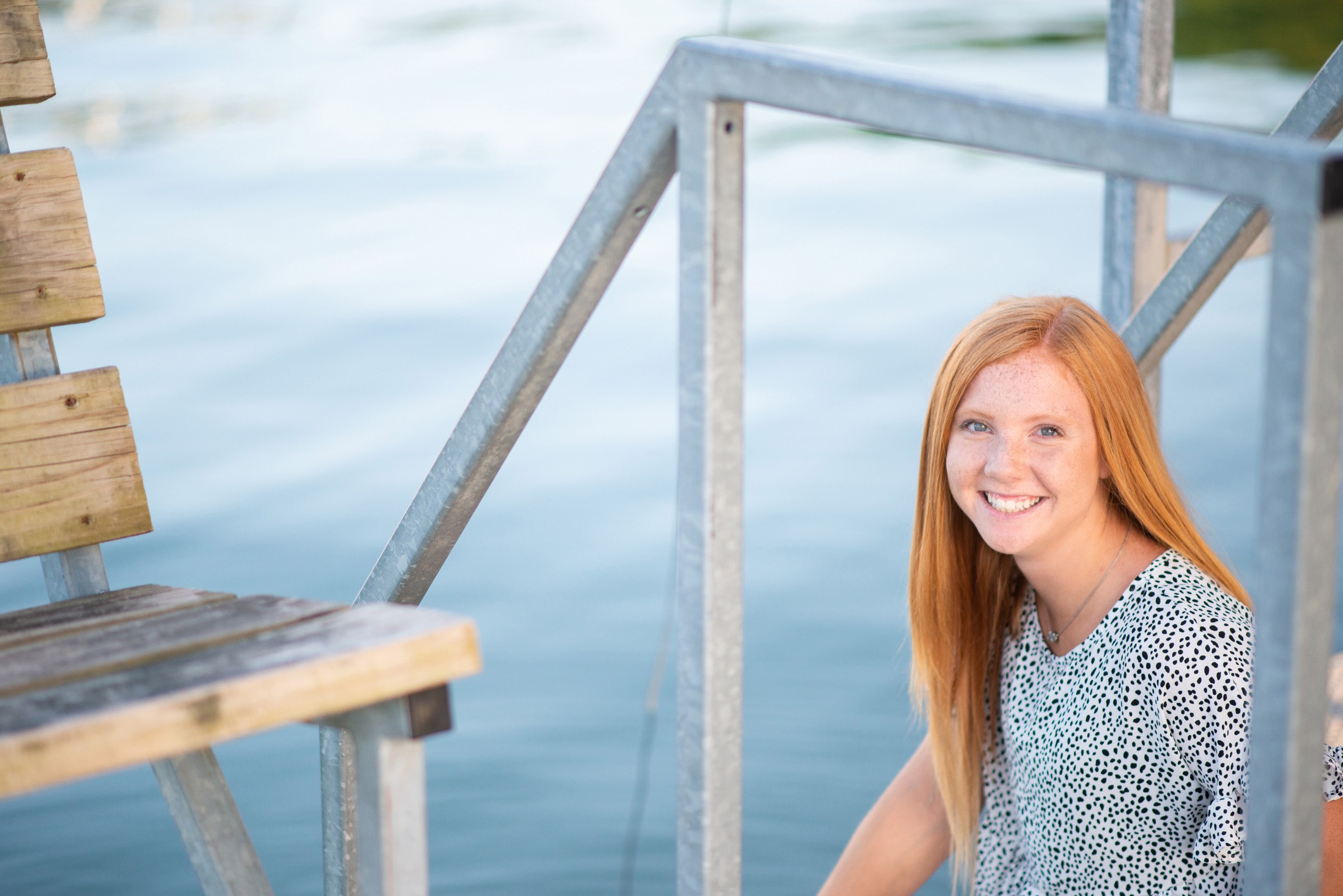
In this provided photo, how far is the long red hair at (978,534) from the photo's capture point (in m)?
1.39

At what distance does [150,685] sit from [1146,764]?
91cm

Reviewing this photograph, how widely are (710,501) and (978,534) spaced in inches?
32.2

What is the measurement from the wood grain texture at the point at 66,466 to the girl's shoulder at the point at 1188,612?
0.85 metres

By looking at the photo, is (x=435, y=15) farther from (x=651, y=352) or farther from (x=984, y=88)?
(x=984, y=88)

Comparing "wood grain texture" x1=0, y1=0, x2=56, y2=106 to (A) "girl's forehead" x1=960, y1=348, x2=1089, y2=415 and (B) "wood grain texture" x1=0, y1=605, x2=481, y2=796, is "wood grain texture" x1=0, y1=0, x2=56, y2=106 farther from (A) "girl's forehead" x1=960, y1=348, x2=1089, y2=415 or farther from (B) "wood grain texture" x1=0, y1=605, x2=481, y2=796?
(A) "girl's forehead" x1=960, y1=348, x2=1089, y2=415

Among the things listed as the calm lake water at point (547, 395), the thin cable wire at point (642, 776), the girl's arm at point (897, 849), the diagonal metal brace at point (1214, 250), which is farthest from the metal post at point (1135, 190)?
the thin cable wire at point (642, 776)

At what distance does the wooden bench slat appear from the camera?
2.63 feet

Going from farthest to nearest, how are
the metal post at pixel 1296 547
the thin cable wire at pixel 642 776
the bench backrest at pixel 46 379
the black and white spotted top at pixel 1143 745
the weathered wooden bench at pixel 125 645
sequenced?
the thin cable wire at pixel 642 776
the black and white spotted top at pixel 1143 745
the bench backrest at pixel 46 379
the weathered wooden bench at pixel 125 645
the metal post at pixel 1296 547

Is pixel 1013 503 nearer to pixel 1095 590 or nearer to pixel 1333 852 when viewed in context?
pixel 1095 590

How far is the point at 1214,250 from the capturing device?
138 centimetres

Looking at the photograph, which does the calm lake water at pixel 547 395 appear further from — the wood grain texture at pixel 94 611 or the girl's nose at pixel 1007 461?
the girl's nose at pixel 1007 461

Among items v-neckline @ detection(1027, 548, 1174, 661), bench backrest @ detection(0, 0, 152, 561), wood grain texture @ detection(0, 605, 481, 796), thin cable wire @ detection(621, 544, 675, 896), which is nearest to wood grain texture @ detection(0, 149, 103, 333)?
bench backrest @ detection(0, 0, 152, 561)

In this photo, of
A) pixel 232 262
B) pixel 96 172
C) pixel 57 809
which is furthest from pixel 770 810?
pixel 96 172

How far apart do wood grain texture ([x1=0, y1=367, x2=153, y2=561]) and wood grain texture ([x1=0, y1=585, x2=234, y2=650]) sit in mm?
109
